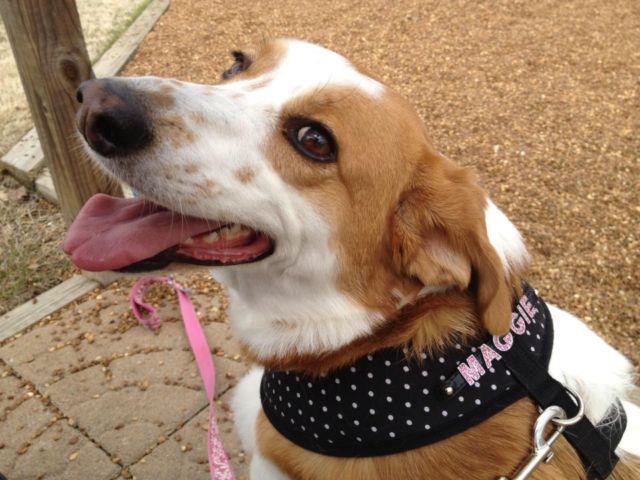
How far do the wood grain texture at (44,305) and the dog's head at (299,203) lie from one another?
1663 mm

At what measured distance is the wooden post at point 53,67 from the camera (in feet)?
8.20

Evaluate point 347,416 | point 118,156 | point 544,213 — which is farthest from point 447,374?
point 544,213

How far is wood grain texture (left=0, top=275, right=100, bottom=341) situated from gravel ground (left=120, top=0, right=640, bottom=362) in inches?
106

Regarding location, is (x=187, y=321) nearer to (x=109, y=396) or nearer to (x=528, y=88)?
(x=109, y=396)

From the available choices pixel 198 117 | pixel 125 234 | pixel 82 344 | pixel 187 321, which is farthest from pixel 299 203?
pixel 82 344

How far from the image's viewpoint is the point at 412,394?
1.62 m

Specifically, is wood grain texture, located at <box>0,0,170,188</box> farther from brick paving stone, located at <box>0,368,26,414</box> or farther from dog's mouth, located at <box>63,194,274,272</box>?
dog's mouth, located at <box>63,194,274,272</box>

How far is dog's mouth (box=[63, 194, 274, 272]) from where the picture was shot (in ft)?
5.38

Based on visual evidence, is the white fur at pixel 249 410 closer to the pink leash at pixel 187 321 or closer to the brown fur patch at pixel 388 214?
the pink leash at pixel 187 321

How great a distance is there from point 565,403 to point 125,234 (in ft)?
4.40

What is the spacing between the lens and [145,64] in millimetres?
5648

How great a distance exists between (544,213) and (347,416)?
2.78 meters

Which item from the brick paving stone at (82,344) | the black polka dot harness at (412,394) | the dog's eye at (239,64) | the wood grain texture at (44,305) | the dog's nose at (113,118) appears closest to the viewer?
the dog's nose at (113,118)

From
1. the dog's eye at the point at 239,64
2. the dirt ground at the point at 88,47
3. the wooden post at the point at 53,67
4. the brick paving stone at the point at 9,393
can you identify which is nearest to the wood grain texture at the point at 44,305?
the brick paving stone at the point at 9,393
